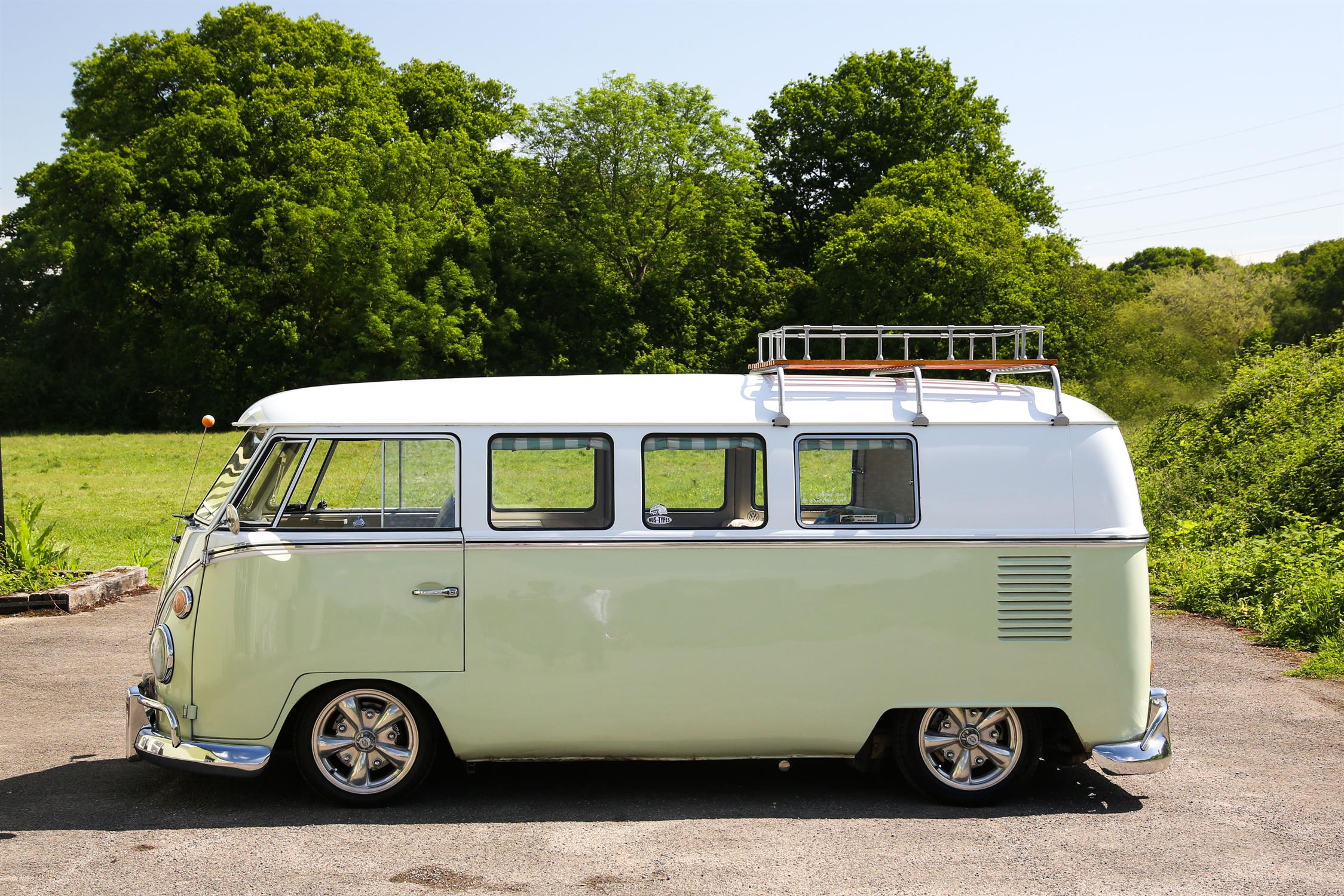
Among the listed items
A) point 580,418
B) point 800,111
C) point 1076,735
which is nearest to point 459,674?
point 580,418

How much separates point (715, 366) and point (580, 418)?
4846 centimetres

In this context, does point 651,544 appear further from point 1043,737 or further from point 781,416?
point 1043,737

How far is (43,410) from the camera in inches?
2095

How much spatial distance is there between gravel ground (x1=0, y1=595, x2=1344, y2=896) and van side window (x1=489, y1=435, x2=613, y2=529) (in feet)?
5.17

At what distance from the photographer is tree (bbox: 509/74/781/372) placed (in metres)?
52.8

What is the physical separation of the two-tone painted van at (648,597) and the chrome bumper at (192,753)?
0.6 inches

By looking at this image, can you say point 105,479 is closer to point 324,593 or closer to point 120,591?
point 120,591

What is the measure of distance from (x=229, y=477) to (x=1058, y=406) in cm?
456

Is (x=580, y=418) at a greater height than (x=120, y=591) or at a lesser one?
greater

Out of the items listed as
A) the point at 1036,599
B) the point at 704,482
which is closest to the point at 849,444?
the point at 704,482

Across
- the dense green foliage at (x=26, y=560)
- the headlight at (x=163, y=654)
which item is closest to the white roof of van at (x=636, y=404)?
the headlight at (x=163, y=654)

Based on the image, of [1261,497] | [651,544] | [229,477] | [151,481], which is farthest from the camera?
[151,481]

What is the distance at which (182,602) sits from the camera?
6355 millimetres

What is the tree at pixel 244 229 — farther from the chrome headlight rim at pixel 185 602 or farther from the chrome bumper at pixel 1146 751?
Result: the chrome bumper at pixel 1146 751
